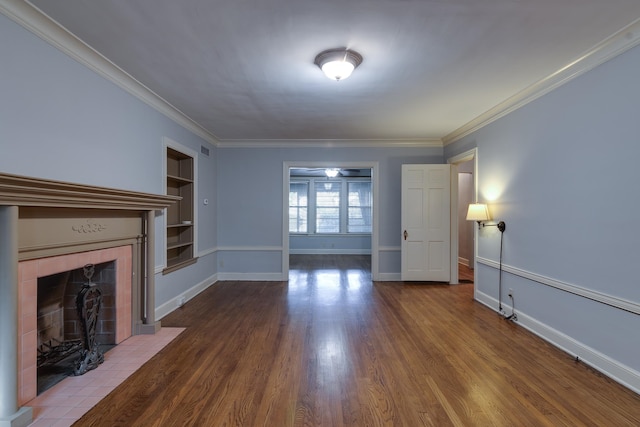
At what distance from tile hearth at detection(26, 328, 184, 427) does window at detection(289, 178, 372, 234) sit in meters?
6.80

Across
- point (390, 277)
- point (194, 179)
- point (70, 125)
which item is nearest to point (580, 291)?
point (390, 277)

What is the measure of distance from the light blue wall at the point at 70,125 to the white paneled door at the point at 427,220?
388cm

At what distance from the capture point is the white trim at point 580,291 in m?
2.25

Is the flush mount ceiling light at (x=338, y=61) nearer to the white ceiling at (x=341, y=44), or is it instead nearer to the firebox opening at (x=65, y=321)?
the white ceiling at (x=341, y=44)

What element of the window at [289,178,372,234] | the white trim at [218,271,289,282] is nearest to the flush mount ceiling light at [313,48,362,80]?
the white trim at [218,271,289,282]

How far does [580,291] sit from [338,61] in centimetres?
289

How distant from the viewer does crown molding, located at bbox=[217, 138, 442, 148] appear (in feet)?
18.3

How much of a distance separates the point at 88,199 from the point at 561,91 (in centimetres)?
419

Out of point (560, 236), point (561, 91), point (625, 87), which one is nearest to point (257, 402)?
point (560, 236)

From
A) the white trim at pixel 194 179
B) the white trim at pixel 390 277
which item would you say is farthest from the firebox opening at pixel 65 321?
the white trim at pixel 390 277

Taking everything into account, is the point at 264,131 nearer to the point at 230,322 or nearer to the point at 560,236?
the point at 230,322

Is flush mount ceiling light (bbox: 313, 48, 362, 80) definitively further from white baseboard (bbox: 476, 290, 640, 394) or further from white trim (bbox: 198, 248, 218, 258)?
white trim (bbox: 198, 248, 218, 258)

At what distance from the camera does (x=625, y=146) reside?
2.29 metres

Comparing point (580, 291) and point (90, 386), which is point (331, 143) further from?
point (90, 386)
